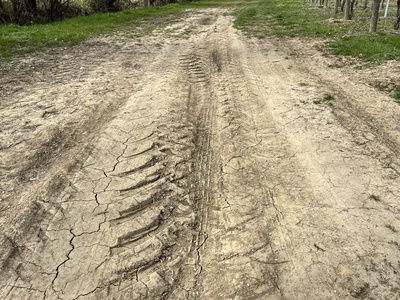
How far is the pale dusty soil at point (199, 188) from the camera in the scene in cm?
260

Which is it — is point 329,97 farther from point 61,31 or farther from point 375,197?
point 61,31

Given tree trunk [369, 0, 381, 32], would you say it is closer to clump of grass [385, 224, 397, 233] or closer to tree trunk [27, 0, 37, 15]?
clump of grass [385, 224, 397, 233]

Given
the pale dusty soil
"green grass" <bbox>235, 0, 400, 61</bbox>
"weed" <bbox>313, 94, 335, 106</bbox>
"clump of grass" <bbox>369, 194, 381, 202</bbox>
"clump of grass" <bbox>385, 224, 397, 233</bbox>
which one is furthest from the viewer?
"green grass" <bbox>235, 0, 400, 61</bbox>

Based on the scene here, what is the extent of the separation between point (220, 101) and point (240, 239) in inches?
122

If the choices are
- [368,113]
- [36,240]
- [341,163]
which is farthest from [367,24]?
[36,240]

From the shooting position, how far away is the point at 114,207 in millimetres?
3271

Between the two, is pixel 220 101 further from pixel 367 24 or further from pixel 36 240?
pixel 367 24

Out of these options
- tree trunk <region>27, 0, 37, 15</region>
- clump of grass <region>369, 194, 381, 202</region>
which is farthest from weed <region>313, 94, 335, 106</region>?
tree trunk <region>27, 0, 37, 15</region>

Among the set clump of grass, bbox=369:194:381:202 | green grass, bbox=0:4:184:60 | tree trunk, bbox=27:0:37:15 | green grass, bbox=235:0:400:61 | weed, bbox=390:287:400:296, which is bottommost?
weed, bbox=390:287:400:296

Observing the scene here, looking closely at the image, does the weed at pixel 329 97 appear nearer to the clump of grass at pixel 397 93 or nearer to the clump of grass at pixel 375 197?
the clump of grass at pixel 397 93

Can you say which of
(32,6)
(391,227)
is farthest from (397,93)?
(32,6)

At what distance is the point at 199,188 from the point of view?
139 inches

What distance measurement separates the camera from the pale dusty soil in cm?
260

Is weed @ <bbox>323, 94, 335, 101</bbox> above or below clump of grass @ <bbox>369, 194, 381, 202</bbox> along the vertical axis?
above
